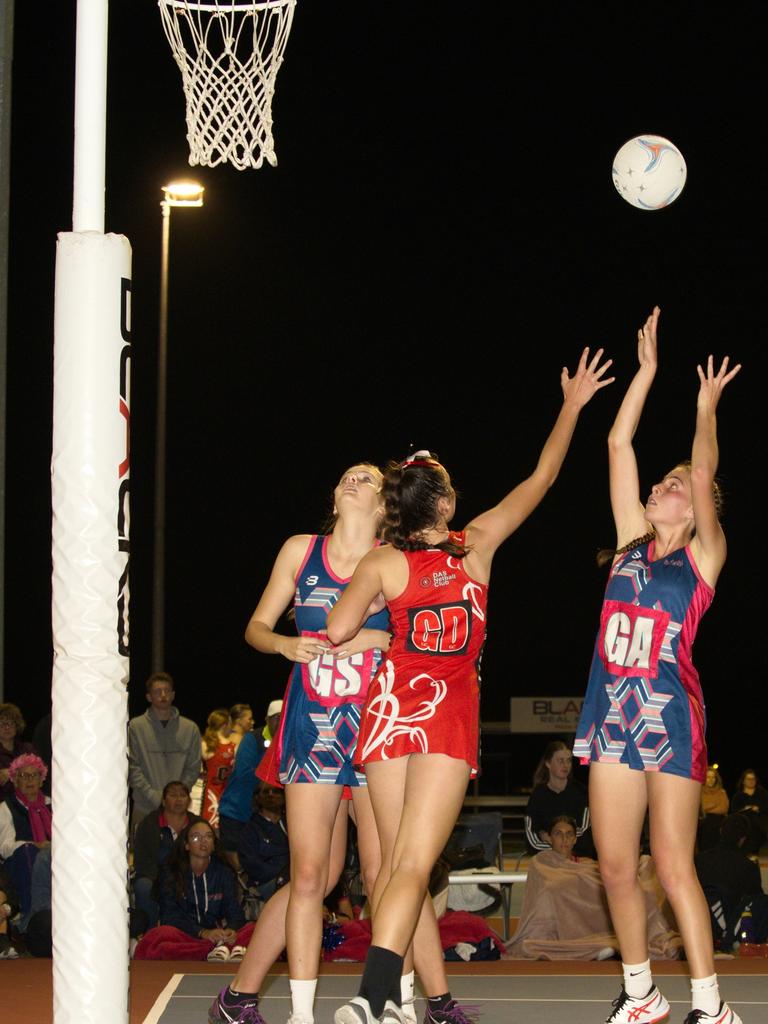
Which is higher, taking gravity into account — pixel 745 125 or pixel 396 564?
pixel 745 125

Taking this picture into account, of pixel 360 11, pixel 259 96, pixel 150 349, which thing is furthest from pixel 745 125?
pixel 259 96

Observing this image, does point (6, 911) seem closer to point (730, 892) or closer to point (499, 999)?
point (499, 999)

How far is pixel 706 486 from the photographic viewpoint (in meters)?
5.34

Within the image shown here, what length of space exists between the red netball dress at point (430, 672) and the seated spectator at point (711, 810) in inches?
290

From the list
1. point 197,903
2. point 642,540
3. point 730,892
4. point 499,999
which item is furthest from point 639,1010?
point 730,892

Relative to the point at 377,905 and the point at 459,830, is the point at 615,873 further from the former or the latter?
the point at 459,830

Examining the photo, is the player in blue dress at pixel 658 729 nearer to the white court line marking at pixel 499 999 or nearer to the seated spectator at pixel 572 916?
the white court line marking at pixel 499 999

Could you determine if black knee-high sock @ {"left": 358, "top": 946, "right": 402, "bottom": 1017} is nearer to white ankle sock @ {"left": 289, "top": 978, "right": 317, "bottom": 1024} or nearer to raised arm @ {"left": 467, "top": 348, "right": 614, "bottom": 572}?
white ankle sock @ {"left": 289, "top": 978, "right": 317, "bottom": 1024}

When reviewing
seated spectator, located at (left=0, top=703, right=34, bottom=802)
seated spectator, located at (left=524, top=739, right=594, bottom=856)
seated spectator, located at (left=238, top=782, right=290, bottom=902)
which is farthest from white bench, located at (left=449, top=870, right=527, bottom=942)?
seated spectator, located at (left=0, top=703, right=34, bottom=802)

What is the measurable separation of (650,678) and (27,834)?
6.13m

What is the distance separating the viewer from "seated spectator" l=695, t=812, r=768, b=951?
10.0 m

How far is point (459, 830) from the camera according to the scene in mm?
11383

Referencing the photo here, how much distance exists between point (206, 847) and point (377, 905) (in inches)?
200

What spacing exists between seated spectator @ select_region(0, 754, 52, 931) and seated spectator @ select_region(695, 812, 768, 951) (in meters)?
4.77
